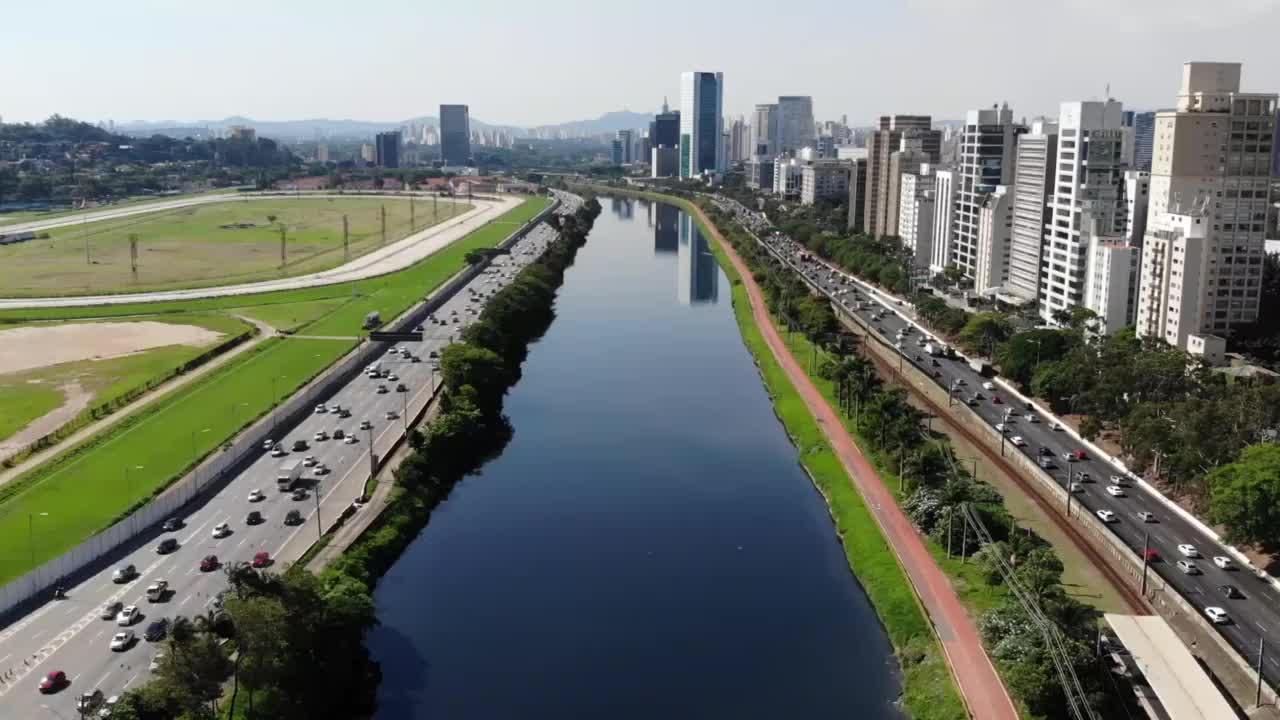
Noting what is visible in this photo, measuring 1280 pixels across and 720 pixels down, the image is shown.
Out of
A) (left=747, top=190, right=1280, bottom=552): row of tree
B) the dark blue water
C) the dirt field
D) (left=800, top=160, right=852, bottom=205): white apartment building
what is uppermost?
(left=800, top=160, right=852, bottom=205): white apartment building

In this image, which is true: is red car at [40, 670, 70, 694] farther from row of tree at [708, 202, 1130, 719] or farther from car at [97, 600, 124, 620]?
row of tree at [708, 202, 1130, 719]

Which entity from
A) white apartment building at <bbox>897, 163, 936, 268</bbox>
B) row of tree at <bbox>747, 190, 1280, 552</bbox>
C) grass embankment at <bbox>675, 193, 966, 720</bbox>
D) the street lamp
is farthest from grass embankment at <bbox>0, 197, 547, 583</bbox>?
white apartment building at <bbox>897, 163, 936, 268</bbox>

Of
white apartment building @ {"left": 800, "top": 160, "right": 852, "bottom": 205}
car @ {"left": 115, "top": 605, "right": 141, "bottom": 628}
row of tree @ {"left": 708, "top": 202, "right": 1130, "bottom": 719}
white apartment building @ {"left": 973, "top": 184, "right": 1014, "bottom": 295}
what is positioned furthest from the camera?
white apartment building @ {"left": 800, "top": 160, "right": 852, "bottom": 205}

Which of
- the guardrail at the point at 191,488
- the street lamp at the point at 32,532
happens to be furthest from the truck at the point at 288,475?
the street lamp at the point at 32,532

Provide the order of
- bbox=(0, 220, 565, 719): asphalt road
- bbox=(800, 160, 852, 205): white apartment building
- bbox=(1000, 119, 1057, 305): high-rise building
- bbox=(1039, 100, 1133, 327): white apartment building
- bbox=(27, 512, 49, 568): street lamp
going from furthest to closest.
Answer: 1. bbox=(800, 160, 852, 205): white apartment building
2. bbox=(1000, 119, 1057, 305): high-rise building
3. bbox=(1039, 100, 1133, 327): white apartment building
4. bbox=(27, 512, 49, 568): street lamp
5. bbox=(0, 220, 565, 719): asphalt road

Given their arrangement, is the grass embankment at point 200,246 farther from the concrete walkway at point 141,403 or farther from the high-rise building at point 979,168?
the high-rise building at point 979,168

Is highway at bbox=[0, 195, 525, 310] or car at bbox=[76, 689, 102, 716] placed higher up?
highway at bbox=[0, 195, 525, 310]
